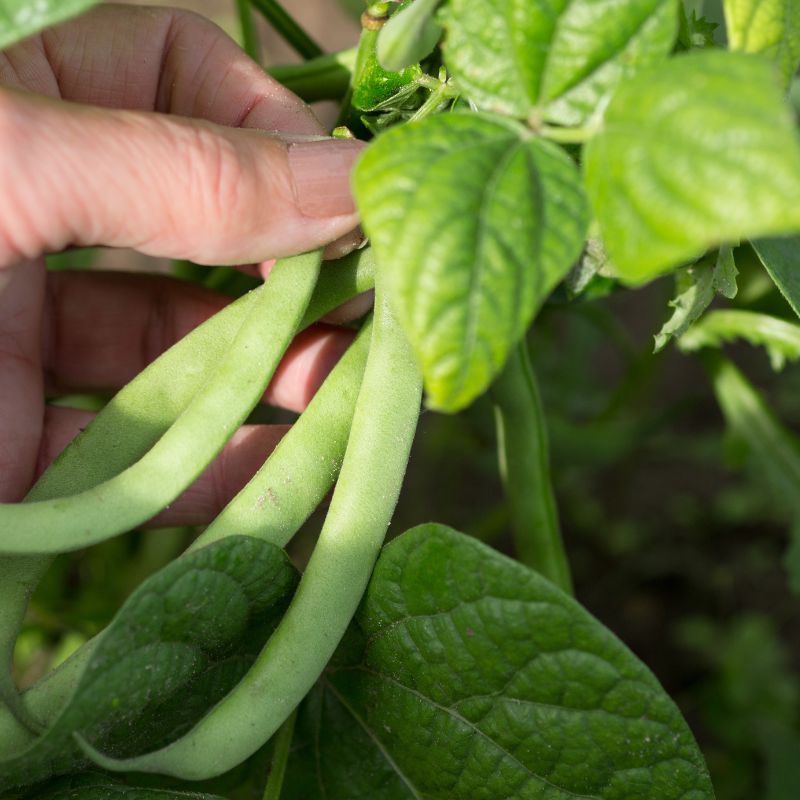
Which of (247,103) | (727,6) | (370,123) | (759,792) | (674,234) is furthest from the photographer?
(759,792)

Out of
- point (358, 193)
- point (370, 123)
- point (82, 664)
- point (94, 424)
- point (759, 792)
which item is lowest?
point (759, 792)

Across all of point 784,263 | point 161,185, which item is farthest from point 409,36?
point 784,263

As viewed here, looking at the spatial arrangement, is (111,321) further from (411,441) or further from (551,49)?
A: (551,49)

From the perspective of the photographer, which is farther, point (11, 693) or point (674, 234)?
point (11, 693)

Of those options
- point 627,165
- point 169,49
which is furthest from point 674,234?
point 169,49

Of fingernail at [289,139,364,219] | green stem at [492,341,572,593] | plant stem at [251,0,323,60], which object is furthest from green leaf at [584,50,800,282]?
plant stem at [251,0,323,60]

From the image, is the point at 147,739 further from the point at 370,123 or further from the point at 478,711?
the point at 370,123

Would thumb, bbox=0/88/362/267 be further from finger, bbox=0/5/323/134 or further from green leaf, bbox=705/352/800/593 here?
green leaf, bbox=705/352/800/593

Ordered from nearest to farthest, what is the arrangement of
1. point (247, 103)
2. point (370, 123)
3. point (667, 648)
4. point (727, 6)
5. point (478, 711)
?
point (727, 6)
point (478, 711)
point (370, 123)
point (247, 103)
point (667, 648)
